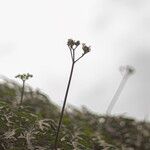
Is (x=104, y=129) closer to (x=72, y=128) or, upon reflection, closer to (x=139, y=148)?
(x=139, y=148)

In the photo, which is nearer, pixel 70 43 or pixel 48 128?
pixel 70 43

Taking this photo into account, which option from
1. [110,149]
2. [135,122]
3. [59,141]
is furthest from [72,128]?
[135,122]

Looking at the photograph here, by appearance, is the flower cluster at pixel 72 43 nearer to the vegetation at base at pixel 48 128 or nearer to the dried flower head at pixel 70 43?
the dried flower head at pixel 70 43

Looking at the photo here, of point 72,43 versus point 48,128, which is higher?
point 72,43

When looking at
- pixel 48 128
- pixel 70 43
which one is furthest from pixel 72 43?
pixel 48 128

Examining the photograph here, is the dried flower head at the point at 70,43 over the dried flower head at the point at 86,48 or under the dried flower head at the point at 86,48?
over

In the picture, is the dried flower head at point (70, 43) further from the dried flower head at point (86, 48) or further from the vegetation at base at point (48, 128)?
the vegetation at base at point (48, 128)

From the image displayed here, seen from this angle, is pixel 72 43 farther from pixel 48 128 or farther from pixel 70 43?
pixel 48 128

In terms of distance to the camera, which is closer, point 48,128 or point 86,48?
point 86,48

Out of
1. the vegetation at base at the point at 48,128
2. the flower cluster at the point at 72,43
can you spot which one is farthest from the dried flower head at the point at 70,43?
the vegetation at base at the point at 48,128

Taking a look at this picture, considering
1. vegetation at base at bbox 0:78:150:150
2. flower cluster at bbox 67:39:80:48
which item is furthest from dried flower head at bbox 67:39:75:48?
vegetation at base at bbox 0:78:150:150
